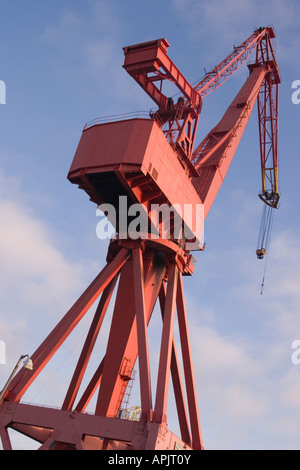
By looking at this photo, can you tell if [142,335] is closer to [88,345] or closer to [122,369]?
[122,369]

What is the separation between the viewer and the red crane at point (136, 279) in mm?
22469

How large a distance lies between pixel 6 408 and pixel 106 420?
4.62 meters

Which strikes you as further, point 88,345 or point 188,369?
point 88,345

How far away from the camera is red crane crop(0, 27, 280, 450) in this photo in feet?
73.7

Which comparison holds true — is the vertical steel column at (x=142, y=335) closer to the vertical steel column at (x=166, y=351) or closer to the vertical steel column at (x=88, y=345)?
the vertical steel column at (x=166, y=351)

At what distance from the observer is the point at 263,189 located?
46.0 metres

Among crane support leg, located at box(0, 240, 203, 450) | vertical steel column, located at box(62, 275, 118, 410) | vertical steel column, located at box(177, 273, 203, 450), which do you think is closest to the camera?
crane support leg, located at box(0, 240, 203, 450)

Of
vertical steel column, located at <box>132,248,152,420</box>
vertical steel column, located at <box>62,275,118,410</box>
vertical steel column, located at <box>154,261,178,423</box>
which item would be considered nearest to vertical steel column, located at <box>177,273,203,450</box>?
vertical steel column, located at <box>154,261,178,423</box>

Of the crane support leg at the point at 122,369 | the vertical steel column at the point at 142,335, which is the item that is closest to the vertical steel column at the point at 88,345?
the crane support leg at the point at 122,369

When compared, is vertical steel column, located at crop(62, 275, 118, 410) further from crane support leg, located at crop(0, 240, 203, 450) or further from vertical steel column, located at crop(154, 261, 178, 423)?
vertical steel column, located at crop(154, 261, 178, 423)

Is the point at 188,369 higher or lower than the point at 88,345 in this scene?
lower

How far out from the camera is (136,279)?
2602 centimetres

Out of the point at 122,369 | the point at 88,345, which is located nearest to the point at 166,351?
the point at 122,369
